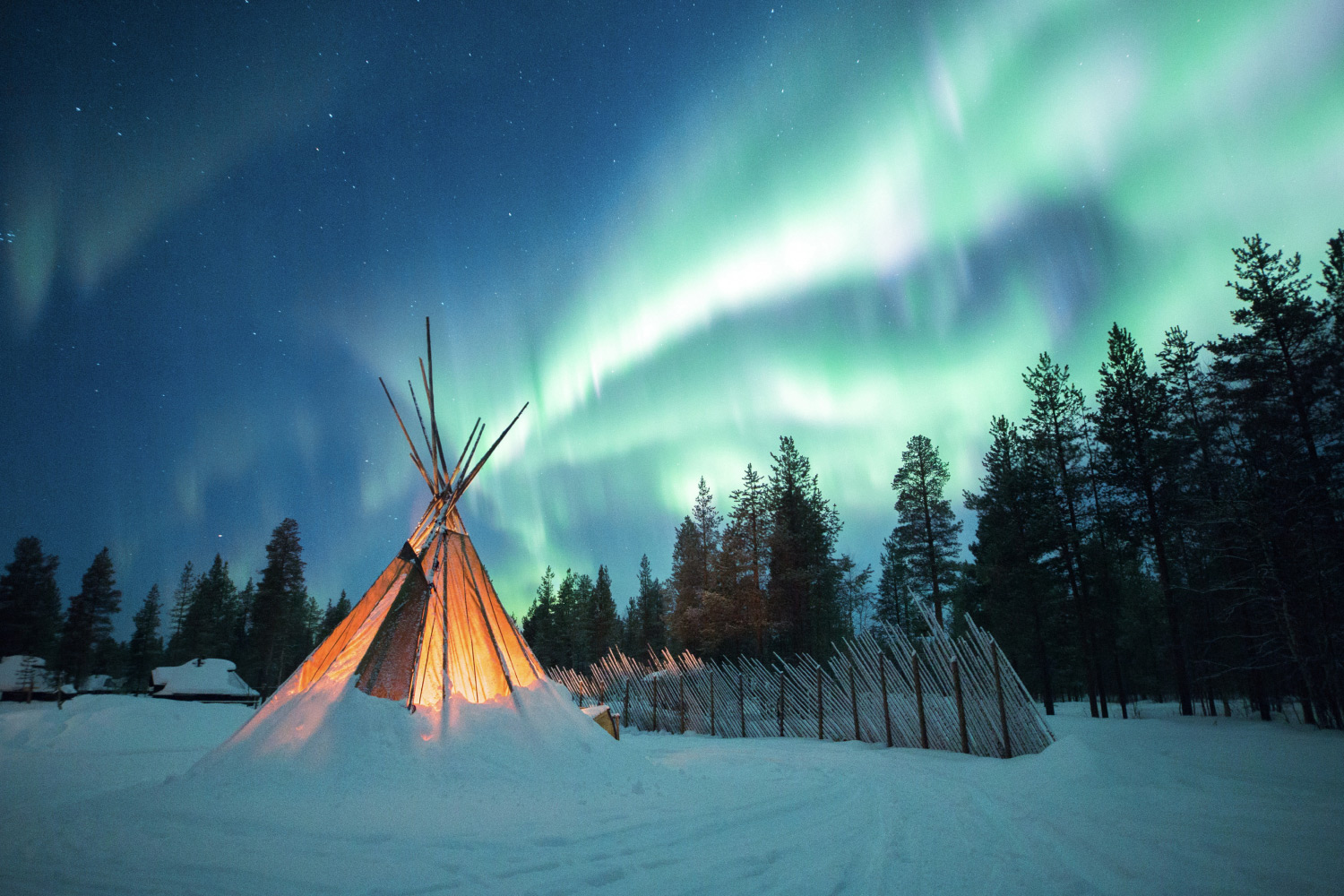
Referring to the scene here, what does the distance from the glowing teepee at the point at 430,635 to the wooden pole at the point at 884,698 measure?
5.83m

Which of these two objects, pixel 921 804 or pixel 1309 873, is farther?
pixel 921 804

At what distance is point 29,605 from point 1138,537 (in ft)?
149

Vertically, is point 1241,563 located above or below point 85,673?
A: above

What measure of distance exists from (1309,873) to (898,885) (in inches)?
91.2

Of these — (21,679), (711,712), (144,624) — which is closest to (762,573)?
(711,712)

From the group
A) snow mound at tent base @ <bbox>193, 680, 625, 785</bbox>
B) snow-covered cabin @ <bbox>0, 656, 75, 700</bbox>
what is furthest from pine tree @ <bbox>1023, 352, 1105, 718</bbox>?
snow-covered cabin @ <bbox>0, 656, 75, 700</bbox>

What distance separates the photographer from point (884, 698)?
1019 centimetres

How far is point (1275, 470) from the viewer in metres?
12.1

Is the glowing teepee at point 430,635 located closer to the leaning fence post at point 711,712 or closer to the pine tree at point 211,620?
the leaning fence post at point 711,712

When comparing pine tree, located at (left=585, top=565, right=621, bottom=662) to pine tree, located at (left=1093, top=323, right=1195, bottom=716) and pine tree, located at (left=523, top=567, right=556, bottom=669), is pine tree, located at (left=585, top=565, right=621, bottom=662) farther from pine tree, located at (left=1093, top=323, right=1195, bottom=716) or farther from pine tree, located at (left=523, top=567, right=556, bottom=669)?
pine tree, located at (left=1093, top=323, right=1195, bottom=716)

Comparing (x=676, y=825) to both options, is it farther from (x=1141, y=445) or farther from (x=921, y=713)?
(x=1141, y=445)

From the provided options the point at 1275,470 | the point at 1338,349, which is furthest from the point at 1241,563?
the point at 1338,349

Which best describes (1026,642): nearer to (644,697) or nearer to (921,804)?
(644,697)

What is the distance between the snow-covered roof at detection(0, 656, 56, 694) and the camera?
25.0 m
